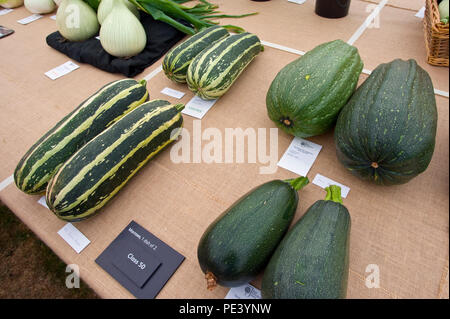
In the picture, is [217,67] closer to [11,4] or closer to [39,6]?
[39,6]

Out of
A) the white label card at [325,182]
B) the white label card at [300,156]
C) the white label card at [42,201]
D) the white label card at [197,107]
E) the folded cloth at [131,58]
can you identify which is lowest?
the white label card at [42,201]

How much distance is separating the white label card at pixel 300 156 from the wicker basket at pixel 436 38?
0.73m

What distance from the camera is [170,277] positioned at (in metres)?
0.82

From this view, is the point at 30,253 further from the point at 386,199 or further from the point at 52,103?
the point at 386,199

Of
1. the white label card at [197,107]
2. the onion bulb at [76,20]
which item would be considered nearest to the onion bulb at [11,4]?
the onion bulb at [76,20]

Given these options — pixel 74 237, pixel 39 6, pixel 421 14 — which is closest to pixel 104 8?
pixel 39 6

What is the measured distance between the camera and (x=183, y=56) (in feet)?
4.16

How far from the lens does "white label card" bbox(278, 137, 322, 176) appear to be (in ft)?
3.32

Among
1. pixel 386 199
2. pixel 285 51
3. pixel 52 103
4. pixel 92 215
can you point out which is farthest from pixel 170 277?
pixel 285 51

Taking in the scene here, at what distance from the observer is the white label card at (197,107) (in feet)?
Answer: 4.14

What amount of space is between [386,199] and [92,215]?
38.8 inches

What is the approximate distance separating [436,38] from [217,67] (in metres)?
0.97

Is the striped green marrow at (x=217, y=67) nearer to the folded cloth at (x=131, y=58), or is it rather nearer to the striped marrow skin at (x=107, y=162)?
the striped marrow skin at (x=107, y=162)

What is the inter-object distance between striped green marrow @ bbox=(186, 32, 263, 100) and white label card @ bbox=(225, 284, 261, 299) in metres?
0.78
